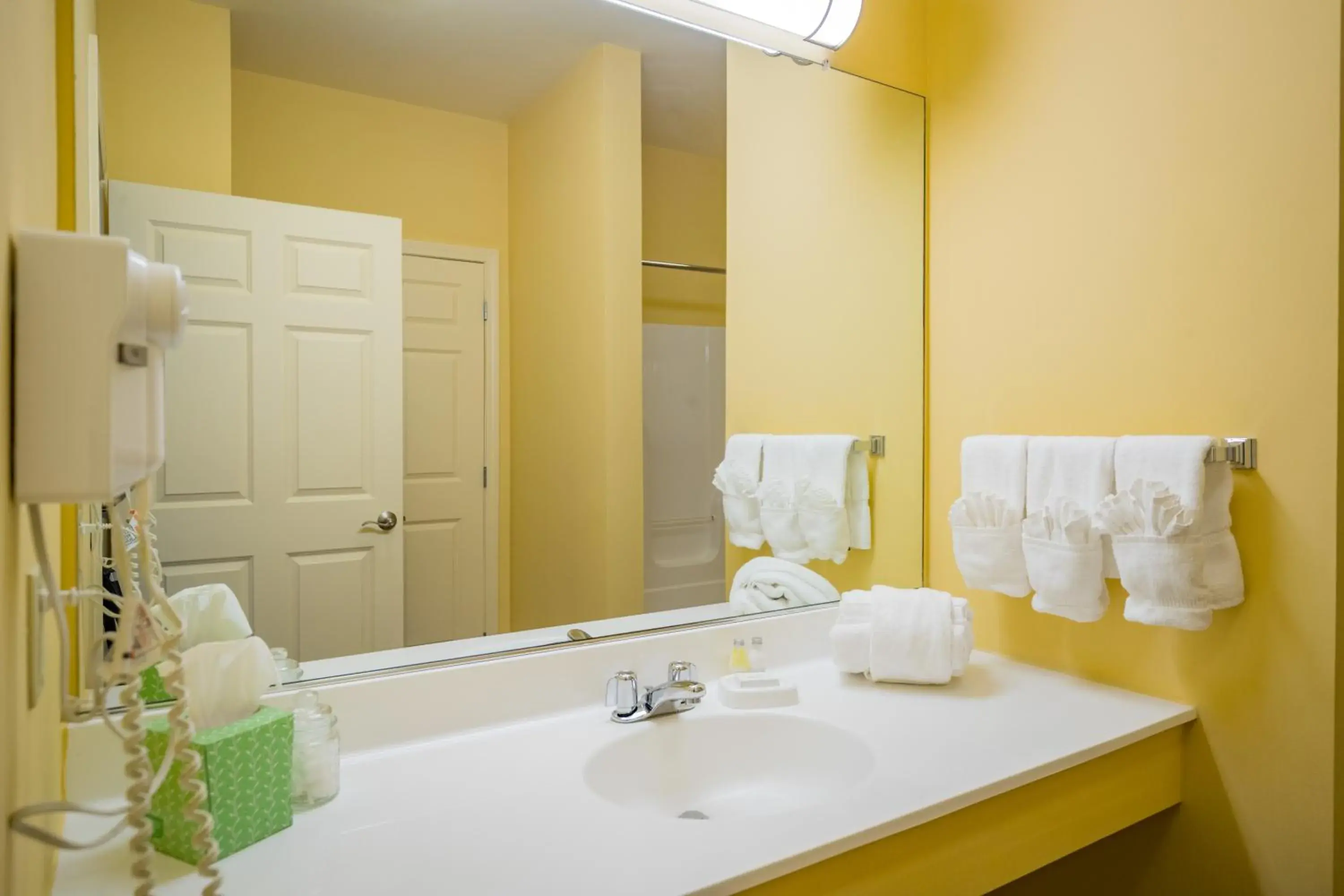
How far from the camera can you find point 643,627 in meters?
1.33

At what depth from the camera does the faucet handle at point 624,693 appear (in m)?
1.18

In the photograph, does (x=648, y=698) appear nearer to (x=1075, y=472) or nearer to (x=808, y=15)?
(x=1075, y=472)

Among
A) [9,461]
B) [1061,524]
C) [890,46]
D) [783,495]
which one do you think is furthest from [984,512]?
[9,461]

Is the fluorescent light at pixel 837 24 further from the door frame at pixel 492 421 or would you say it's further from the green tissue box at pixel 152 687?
the green tissue box at pixel 152 687

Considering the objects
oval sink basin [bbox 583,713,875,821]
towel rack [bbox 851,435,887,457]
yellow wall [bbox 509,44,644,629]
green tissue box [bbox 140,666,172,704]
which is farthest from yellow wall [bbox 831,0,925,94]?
green tissue box [bbox 140,666,172,704]

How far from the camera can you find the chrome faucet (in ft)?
3.80

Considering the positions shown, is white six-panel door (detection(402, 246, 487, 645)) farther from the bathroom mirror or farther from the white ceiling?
the white ceiling

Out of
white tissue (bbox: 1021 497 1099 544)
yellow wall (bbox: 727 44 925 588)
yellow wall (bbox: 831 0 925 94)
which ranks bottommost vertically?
white tissue (bbox: 1021 497 1099 544)

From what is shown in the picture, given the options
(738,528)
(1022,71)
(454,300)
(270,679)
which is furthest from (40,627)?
(1022,71)

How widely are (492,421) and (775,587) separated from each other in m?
0.65

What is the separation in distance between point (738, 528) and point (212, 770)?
0.95 metres

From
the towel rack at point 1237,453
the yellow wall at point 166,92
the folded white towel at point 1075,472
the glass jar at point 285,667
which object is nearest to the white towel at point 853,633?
the folded white towel at point 1075,472

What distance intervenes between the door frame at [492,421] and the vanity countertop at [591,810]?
0.20 meters

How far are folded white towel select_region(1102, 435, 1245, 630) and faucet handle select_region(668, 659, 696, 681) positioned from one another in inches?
26.0
